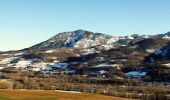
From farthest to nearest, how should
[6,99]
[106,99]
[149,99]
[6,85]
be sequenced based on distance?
[6,85], [149,99], [106,99], [6,99]

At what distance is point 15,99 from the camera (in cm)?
6862

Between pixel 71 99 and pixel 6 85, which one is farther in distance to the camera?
A: pixel 6 85

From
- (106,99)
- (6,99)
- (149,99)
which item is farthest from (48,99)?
(149,99)

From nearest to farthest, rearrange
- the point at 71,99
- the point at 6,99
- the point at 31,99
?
the point at 6,99, the point at 31,99, the point at 71,99

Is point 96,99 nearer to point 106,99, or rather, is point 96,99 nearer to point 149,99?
point 106,99

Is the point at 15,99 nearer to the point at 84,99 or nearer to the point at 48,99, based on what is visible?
the point at 48,99

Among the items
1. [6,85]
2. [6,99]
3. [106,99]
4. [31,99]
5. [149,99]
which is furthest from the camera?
[6,85]

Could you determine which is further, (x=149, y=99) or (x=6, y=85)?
(x=6, y=85)

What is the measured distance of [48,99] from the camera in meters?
71.3

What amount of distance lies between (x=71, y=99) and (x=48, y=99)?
237 inches

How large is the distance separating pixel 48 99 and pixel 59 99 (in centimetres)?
270

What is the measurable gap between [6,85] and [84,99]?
7815cm

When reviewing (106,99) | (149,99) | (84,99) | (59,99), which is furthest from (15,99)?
(149,99)

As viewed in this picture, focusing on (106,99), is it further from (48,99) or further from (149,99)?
(149,99)
